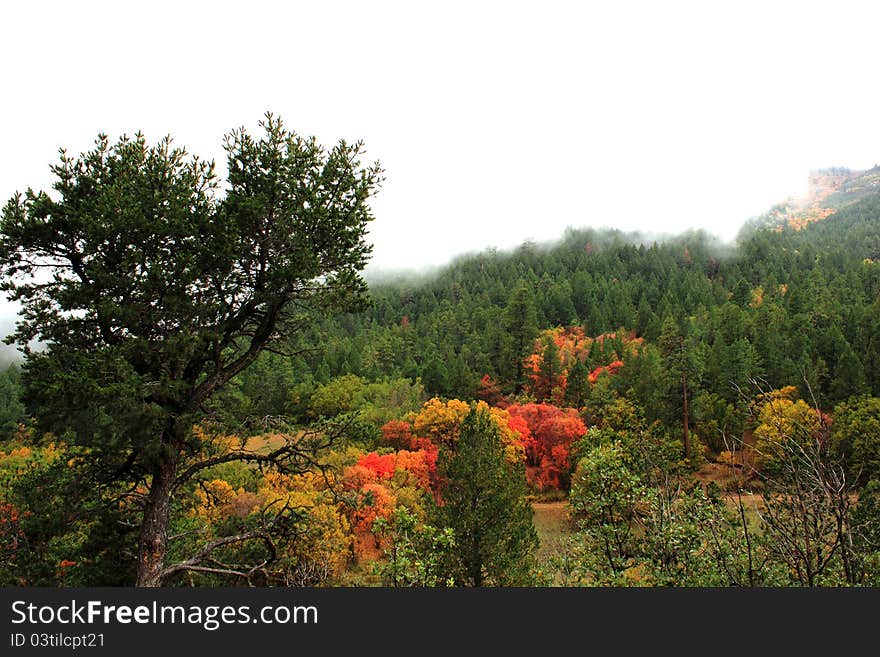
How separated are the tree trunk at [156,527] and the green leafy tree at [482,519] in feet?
32.1

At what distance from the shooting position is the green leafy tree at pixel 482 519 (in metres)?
16.7

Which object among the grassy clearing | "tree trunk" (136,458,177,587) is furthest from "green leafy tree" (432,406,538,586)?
the grassy clearing

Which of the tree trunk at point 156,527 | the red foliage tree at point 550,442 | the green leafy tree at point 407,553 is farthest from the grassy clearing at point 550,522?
the tree trunk at point 156,527

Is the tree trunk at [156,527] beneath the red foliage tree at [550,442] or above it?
above

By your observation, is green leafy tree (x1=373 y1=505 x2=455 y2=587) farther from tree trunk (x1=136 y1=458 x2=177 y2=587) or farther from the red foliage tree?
the red foliage tree

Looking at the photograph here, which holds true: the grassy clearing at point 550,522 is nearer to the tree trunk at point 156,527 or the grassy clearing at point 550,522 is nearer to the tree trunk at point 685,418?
the tree trunk at point 685,418

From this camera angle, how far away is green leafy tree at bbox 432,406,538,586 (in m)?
16.7

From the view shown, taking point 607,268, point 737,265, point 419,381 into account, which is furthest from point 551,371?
point 737,265

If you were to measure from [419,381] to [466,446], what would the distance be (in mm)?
45061

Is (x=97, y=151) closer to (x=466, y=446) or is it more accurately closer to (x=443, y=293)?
(x=466, y=446)

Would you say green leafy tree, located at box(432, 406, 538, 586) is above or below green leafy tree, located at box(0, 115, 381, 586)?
below

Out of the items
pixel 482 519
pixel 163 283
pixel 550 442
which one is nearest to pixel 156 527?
pixel 163 283

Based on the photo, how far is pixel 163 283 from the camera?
784cm

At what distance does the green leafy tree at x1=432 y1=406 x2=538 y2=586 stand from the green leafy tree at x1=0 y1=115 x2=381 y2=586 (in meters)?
10.3
